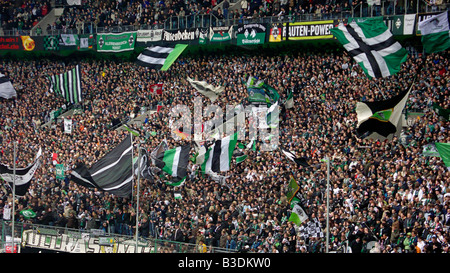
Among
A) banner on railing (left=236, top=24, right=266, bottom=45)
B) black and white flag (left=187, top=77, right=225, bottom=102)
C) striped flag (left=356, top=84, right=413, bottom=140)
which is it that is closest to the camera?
striped flag (left=356, top=84, right=413, bottom=140)

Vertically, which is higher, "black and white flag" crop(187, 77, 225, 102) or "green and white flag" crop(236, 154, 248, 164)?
"black and white flag" crop(187, 77, 225, 102)

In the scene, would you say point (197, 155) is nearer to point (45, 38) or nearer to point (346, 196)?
point (346, 196)

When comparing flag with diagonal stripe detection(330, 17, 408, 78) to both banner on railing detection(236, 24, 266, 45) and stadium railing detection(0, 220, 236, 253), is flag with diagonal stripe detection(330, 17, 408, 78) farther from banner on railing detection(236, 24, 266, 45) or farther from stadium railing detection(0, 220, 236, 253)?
banner on railing detection(236, 24, 266, 45)

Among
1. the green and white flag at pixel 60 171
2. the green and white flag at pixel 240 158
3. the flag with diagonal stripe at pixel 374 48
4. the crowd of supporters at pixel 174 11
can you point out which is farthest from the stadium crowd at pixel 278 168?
the flag with diagonal stripe at pixel 374 48

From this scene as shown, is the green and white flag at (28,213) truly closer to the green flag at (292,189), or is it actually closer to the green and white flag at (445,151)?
the green flag at (292,189)

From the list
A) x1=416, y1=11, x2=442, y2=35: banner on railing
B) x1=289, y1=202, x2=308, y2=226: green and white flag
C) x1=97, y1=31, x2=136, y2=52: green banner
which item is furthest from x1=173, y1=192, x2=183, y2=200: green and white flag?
x1=97, y1=31, x2=136, y2=52: green banner

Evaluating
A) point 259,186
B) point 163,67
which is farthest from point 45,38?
point 259,186

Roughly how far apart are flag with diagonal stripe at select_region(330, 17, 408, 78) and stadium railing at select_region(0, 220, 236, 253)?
7.53m

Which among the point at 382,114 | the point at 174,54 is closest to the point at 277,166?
the point at 382,114

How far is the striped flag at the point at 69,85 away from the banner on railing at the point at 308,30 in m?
11.2

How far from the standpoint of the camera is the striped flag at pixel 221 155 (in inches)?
852

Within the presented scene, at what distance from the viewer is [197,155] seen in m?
23.8

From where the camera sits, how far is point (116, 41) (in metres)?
35.1

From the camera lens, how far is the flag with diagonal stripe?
20984 millimetres
